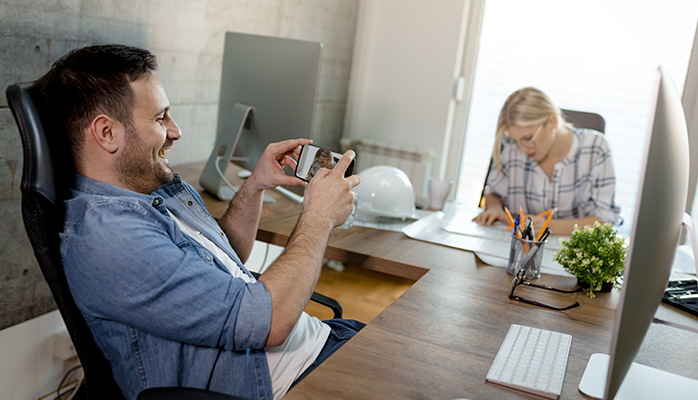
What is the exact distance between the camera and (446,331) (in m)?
1.04

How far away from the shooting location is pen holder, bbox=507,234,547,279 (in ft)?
4.56

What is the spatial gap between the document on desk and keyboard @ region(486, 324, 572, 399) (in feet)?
1.47

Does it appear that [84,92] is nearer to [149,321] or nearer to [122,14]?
[149,321]

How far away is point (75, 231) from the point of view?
91cm

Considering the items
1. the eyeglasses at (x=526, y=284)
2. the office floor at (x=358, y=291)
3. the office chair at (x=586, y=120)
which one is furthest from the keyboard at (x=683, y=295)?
the office floor at (x=358, y=291)

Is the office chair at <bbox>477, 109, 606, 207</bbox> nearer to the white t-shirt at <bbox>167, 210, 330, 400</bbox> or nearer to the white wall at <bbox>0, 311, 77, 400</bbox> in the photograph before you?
the white t-shirt at <bbox>167, 210, 330, 400</bbox>

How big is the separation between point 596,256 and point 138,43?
1617 millimetres

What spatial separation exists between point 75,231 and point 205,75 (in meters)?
1.52

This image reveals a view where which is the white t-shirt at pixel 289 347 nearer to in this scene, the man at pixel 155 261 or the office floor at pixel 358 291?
the man at pixel 155 261

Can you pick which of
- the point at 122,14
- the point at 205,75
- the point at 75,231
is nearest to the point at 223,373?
the point at 75,231

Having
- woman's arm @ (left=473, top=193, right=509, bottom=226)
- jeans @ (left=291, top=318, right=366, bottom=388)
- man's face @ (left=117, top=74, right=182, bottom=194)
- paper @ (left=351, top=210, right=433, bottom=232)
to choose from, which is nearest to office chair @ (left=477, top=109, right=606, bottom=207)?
woman's arm @ (left=473, top=193, right=509, bottom=226)

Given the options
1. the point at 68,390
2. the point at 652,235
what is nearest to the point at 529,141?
the point at 652,235

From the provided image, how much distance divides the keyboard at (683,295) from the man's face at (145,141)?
117cm

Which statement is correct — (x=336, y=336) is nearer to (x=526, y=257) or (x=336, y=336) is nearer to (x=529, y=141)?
(x=526, y=257)
